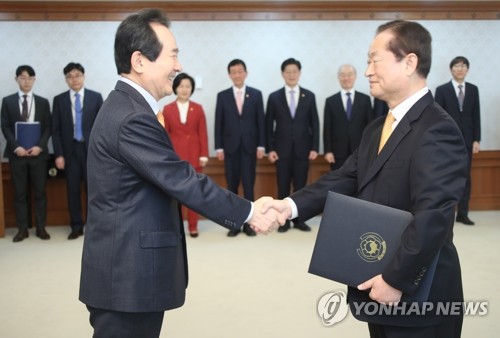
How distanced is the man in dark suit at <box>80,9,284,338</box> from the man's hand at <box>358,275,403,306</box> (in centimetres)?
58

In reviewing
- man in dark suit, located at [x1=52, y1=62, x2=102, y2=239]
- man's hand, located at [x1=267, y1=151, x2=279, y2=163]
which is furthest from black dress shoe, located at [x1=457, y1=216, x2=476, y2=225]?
man in dark suit, located at [x1=52, y1=62, x2=102, y2=239]

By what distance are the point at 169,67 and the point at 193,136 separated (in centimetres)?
412

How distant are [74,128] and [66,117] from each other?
0.48 ft

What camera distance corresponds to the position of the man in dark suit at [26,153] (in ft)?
20.4

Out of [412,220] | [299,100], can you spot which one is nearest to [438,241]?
[412,220]

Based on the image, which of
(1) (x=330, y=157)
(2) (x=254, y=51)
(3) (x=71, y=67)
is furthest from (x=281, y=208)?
(2) (x=254, y=51)

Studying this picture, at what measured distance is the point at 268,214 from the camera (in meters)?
2.42

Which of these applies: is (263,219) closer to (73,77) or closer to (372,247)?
(372,247)

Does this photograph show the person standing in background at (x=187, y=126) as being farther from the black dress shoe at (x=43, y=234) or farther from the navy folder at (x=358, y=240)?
the navy folder at (x=358, y=240)

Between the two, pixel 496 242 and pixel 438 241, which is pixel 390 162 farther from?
pixel 496 242

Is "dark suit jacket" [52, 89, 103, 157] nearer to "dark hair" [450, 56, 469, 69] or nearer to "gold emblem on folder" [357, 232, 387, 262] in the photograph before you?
"dark hair" [450, 56, 469, 69]

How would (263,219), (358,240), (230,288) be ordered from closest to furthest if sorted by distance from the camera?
(358,240) → (263,219) → (230,288)

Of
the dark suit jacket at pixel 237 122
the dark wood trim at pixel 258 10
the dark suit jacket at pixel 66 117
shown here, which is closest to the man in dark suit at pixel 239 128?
the dark suit jacket at pixel 237 122

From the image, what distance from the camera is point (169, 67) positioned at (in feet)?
7.02
